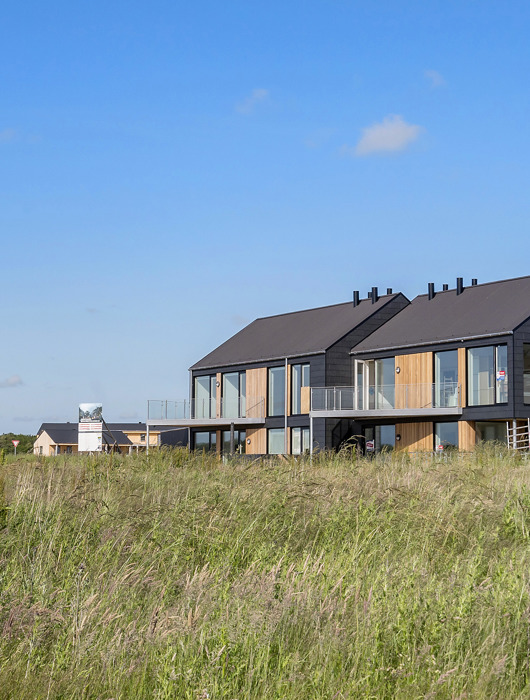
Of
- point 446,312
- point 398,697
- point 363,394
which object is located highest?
point 446,312

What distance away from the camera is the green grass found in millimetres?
3670

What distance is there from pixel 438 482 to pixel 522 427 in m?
16.5

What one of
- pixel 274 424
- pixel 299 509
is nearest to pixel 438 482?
pixel 299 509

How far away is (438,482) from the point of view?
9312 mm

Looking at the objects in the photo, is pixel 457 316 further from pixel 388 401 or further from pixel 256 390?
pixel 256 390

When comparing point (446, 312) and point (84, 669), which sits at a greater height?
point (446, 312)

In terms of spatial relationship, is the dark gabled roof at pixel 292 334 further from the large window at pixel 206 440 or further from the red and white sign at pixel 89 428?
the red and white sign at pixel 89 428

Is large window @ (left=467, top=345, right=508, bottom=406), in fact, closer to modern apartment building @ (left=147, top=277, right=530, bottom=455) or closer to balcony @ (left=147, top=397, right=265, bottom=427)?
modern apartment building @ (left=147, top=277, right=530, bottom=455)

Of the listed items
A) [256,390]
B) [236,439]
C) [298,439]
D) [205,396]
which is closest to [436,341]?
[298,439]

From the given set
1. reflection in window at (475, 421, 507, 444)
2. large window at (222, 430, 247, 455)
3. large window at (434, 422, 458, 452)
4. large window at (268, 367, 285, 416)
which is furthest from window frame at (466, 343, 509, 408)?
large window at (222, 430, 247, 455)

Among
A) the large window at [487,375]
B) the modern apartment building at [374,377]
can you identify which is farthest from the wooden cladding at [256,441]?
the large window at [487,375]

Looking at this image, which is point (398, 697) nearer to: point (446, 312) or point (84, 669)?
point (84, 669)

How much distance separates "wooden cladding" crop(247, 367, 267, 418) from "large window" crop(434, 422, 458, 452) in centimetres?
797

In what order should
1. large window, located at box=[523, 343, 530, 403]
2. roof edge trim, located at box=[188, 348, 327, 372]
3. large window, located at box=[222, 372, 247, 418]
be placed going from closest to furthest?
1. large window, located at box=[523, 343, 530, 403]
2. roof edge trim, located at box=[188, 348, 327, 372]
3. large window, located at box=[222, 372, 247, 418]
